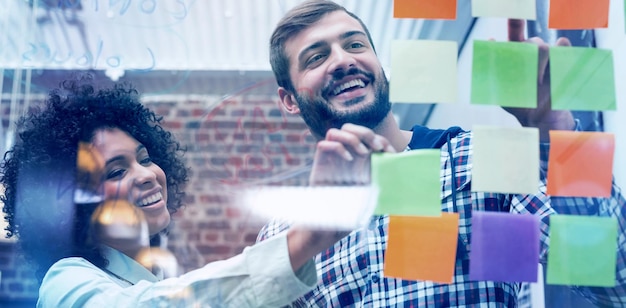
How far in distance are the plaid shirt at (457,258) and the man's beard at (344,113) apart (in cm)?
13

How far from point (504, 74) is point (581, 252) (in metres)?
0.27

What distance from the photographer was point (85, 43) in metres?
0.99

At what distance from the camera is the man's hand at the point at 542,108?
857 mm

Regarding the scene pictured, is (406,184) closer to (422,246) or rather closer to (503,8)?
(422,246)

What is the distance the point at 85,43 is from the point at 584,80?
786 mm

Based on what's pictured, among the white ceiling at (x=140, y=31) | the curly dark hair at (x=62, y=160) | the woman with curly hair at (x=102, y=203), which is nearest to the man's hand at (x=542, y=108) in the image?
the white ceiling at (x=140, y=31)

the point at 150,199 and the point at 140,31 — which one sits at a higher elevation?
the point at 140,31

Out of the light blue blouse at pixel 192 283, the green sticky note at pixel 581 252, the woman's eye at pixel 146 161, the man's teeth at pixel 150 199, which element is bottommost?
the light blue blouse at pixel 192 283

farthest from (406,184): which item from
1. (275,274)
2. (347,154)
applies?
(275,274)

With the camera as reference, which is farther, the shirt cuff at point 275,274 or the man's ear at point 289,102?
the man's ear at point 289,102

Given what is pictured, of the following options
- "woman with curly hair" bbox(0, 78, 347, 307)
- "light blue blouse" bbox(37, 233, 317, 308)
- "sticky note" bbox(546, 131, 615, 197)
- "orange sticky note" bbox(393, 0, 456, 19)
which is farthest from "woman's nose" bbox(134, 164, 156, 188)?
"sticky note" bbox(546, 131, 615, 197)

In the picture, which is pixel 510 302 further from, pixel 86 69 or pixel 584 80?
pixel 86 69

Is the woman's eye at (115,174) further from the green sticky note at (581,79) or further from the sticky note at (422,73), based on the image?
the green sticky note at (581,79)

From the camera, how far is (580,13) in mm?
874
